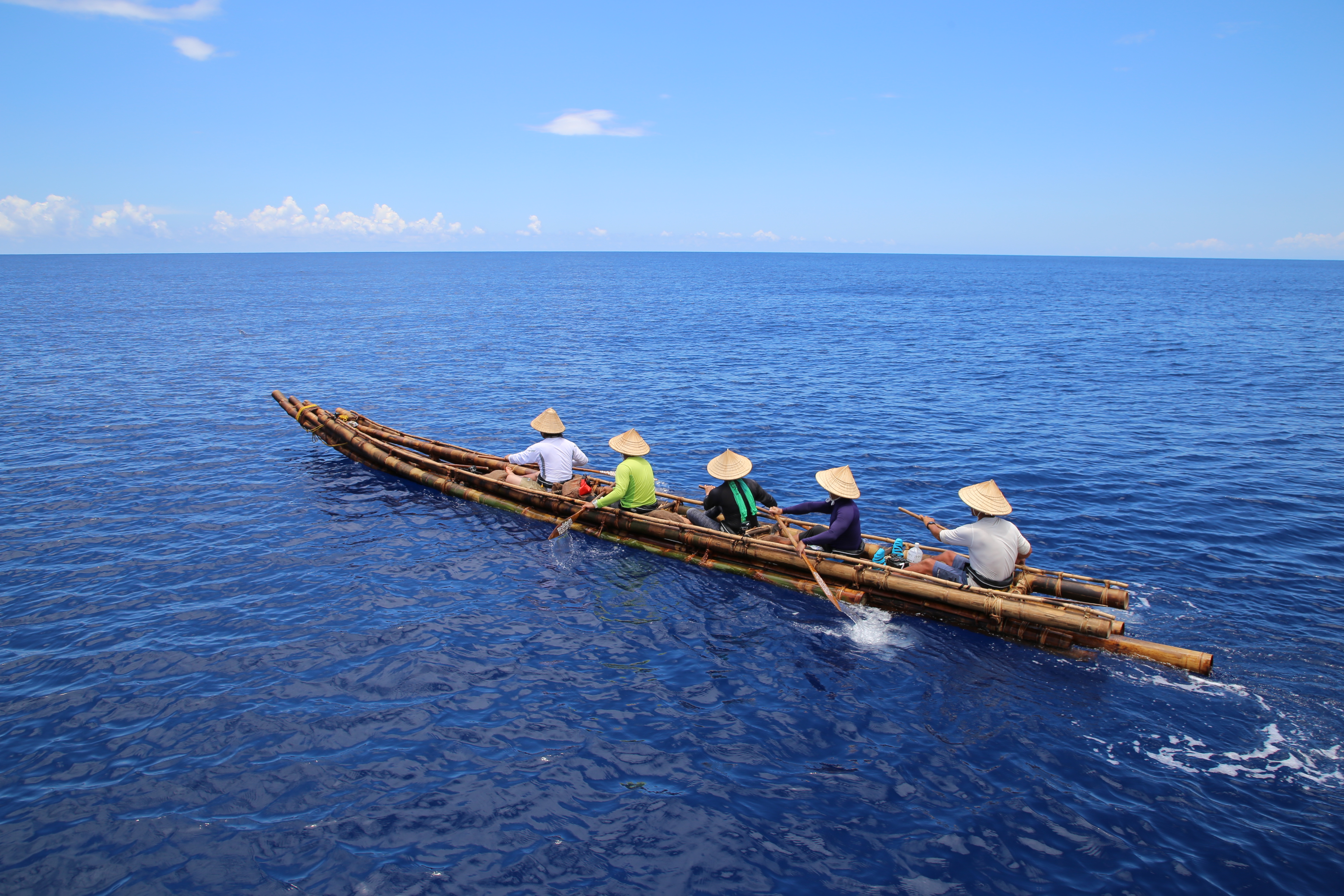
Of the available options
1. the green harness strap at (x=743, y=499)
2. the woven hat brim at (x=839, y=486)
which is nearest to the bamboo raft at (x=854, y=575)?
the green harness strap at (x=743, y=499)

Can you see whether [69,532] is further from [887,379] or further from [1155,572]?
[887,379]

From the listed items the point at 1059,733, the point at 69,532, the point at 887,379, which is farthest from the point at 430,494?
the point at 887,379

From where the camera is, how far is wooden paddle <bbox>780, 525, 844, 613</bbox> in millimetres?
13656

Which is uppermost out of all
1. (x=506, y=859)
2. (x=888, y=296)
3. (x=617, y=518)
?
(x=888, y=296)

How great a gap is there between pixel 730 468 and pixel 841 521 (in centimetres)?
262

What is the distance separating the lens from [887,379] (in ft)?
132

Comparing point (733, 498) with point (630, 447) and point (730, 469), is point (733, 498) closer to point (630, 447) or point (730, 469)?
point (730, 469)

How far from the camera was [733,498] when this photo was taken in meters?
15.5

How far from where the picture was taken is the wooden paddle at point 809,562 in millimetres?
13656

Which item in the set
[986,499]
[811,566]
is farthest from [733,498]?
→ [986,499]

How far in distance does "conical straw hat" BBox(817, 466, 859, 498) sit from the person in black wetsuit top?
5.22 feet

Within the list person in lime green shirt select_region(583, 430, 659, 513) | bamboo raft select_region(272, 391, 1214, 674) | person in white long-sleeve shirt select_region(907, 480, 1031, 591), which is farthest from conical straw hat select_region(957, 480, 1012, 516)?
person in lime green shirt select_region(583, 430, 659, 513)

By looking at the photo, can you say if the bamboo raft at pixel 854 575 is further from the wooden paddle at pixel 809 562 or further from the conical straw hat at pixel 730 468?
the conical straw hat at pixel 730 468

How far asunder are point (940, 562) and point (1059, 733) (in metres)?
3.97
